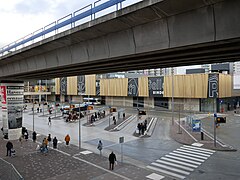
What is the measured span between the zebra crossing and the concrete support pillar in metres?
18.0

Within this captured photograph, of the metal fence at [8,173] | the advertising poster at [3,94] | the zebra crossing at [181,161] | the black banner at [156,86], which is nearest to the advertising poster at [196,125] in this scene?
the zebra crossing at [181,161]

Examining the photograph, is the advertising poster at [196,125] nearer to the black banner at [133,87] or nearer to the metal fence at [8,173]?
the metal fence at [8,173]

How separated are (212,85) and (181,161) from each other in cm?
3576

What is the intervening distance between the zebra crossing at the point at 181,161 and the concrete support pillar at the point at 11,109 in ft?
59.1

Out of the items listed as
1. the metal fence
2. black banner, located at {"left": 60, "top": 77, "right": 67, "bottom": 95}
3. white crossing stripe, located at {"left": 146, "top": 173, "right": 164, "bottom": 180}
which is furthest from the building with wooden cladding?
the metal fence

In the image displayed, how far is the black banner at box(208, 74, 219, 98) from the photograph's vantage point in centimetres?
4758

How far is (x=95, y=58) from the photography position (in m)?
11.7

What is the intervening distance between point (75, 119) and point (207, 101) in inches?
1222

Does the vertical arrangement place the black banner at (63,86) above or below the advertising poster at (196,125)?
above

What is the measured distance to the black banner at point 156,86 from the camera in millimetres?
55938

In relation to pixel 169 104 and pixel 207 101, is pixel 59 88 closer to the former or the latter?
pixel 169 104

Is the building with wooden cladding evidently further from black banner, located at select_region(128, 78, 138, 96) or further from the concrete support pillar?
the concrete support pillar

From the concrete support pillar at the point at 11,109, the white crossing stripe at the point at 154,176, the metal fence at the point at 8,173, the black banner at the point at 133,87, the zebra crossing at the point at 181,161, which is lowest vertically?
the zebra crossing at the point at 181,161

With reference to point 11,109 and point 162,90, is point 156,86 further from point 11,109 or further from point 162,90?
point 11,109
